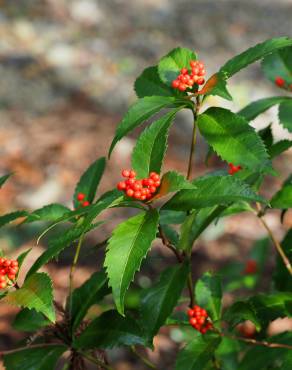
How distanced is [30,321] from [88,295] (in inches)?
8.2

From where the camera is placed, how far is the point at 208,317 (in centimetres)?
212

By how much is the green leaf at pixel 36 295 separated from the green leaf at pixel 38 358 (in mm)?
303

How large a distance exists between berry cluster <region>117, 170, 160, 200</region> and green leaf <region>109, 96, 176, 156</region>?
12 cm

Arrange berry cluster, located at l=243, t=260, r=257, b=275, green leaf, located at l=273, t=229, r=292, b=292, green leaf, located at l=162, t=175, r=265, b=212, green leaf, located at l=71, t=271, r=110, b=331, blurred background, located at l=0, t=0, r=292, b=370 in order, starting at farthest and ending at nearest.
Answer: blurred background, located at l=0, t=0, r=292, b=370 < berry cluster, located at l=243, t=260, r=257, b=275 < green leaf, located at l=273, t=229, r=292, b=292 < green leaf, located at l=71, t=271, r=110, b=331 < green leaf, located at l=162, t=175, r=265, b=212

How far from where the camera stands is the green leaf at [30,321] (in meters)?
2.02

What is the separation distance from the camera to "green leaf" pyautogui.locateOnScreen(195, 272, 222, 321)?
212 cm

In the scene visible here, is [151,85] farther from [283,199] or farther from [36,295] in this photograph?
[36,295]

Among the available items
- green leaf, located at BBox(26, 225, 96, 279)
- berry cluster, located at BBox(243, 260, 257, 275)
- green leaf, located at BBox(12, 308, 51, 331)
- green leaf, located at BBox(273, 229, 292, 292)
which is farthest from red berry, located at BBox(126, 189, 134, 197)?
berry cluster, located at BBox(243, 260, 257, 275)

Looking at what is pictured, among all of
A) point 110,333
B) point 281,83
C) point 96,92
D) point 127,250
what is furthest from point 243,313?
point 96,92

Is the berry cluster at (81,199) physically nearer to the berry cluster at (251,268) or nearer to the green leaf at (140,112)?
the green leaf at (140,112)

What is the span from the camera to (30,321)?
2.03m

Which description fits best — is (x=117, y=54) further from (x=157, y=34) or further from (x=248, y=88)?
(x=248, y=88)

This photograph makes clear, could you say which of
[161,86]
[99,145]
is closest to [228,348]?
[161,86]

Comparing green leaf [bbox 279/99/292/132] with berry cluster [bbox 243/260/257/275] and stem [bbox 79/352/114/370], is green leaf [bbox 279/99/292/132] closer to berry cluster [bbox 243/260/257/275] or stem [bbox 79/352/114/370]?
stem [bbox 79/352/114/370]
